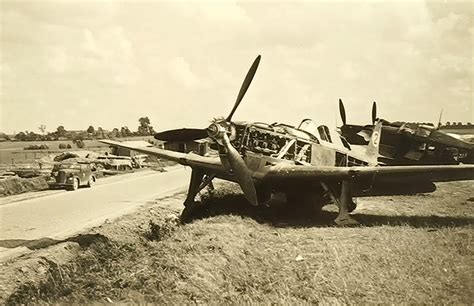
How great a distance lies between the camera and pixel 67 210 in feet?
51.3

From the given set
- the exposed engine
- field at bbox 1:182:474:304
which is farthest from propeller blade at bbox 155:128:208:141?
field at bbox 1:182:474:304

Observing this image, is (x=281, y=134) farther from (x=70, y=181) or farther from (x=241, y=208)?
(x=70, y=181)

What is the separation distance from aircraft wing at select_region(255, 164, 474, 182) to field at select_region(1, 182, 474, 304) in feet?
4.32

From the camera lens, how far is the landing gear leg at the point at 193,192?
523 inches

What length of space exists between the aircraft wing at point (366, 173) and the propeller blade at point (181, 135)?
81.2 inches

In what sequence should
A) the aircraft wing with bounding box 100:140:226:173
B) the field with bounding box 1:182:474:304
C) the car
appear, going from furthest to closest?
the car
the aircraft wing with bounding box 100:140:226:173
the field with bounding box 1:182:474:304

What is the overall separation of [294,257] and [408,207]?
865 centimetres

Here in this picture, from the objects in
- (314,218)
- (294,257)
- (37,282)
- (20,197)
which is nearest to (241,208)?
(314,218)

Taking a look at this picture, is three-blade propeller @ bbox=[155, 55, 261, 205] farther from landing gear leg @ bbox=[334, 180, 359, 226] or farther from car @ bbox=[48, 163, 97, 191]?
car @ bbox=[48, 163, 97, 191]

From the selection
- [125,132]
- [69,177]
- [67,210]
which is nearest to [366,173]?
[67,210]

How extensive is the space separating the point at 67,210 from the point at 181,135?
6883mm

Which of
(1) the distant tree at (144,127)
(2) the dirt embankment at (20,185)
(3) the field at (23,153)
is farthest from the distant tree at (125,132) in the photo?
(2) the dirt embankment at (20,185)

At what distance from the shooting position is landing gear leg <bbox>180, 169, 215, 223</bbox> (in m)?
13.3

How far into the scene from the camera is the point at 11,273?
785cm
